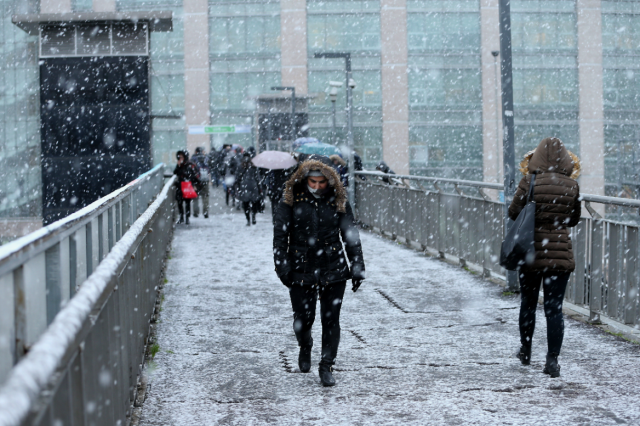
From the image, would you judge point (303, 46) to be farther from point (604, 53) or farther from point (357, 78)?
point (604, 53)

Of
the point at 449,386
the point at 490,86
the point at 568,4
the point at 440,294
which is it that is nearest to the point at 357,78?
the point at 490,86

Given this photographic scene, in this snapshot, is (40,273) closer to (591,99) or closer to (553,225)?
(553,225)

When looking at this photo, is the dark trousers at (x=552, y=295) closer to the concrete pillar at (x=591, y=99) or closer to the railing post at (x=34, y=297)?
the railing post at (x=34, y=297)

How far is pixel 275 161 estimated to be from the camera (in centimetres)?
1194

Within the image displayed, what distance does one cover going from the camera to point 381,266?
39.2ft

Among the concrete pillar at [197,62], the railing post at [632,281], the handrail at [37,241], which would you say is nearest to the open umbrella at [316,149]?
the railing post at [632,281]

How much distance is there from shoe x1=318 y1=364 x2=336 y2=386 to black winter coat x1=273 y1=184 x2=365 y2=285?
23.4 inches

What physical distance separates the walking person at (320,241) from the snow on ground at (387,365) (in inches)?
22.0

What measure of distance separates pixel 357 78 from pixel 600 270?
41.1 meters

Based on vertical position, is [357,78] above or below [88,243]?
above

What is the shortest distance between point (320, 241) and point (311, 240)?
7cm

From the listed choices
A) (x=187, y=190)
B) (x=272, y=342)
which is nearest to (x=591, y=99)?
(x=187, y=190)

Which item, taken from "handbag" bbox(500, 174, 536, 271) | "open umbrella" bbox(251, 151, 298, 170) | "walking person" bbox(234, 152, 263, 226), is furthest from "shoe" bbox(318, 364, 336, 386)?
"walking person" bbox(234, 152, 263, 226)

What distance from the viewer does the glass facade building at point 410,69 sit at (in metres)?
47.3
